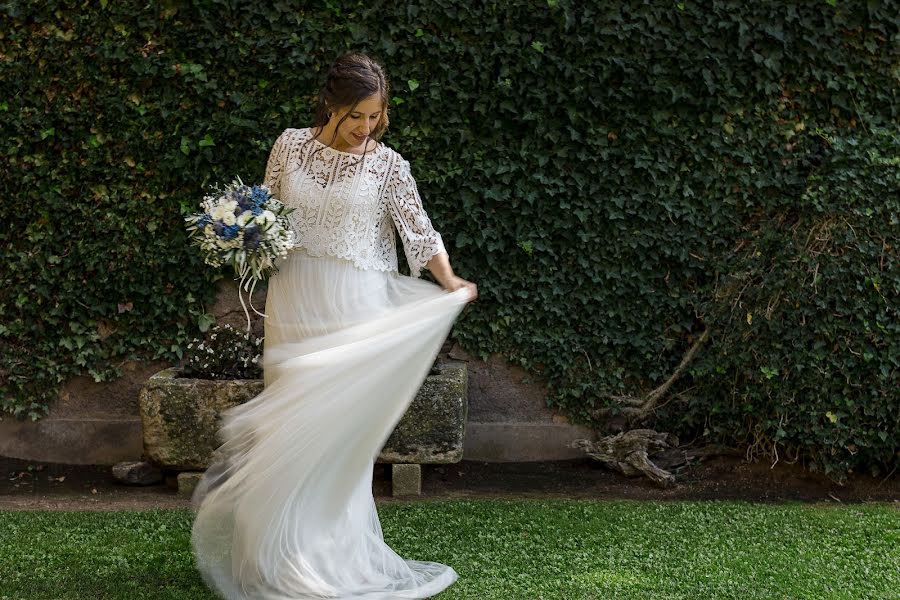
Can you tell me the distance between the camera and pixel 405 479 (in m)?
4.95

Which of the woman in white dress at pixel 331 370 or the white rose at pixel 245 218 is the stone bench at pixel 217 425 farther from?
the white rose at pixel 245 218

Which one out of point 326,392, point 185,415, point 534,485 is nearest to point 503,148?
point 534,485

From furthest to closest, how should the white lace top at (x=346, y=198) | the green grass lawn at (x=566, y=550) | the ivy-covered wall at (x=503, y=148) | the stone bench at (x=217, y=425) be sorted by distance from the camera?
the ivy-covered wall at (x=503, y=148) < the stone bench at (x=217, y=425) < the green grass lawn at (x=566, y=550) < the white lace top at (x=346, y=198)

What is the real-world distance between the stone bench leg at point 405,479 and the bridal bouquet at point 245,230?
1.96 meters

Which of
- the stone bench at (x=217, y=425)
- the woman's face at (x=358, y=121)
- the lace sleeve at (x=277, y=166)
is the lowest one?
the stone bench at (x=217, y=425)

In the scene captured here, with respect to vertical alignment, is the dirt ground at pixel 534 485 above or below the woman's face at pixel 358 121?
below

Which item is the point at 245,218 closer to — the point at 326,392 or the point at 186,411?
the point at 326,392

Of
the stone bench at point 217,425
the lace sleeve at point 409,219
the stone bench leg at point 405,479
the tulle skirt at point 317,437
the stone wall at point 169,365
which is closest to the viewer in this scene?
the tulle skirt at point 317,437

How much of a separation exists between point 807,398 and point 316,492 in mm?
2943

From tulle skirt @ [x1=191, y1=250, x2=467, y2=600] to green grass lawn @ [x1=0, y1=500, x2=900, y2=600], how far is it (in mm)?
346

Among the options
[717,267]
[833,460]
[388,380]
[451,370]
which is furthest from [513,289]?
[388,380]

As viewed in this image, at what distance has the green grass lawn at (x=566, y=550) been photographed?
3.61 meters

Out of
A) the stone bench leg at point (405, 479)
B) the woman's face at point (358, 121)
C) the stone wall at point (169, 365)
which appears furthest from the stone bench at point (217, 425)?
the woman's face at point (358, 121)

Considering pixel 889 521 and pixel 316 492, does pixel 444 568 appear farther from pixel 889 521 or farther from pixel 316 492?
pixel 889 521
